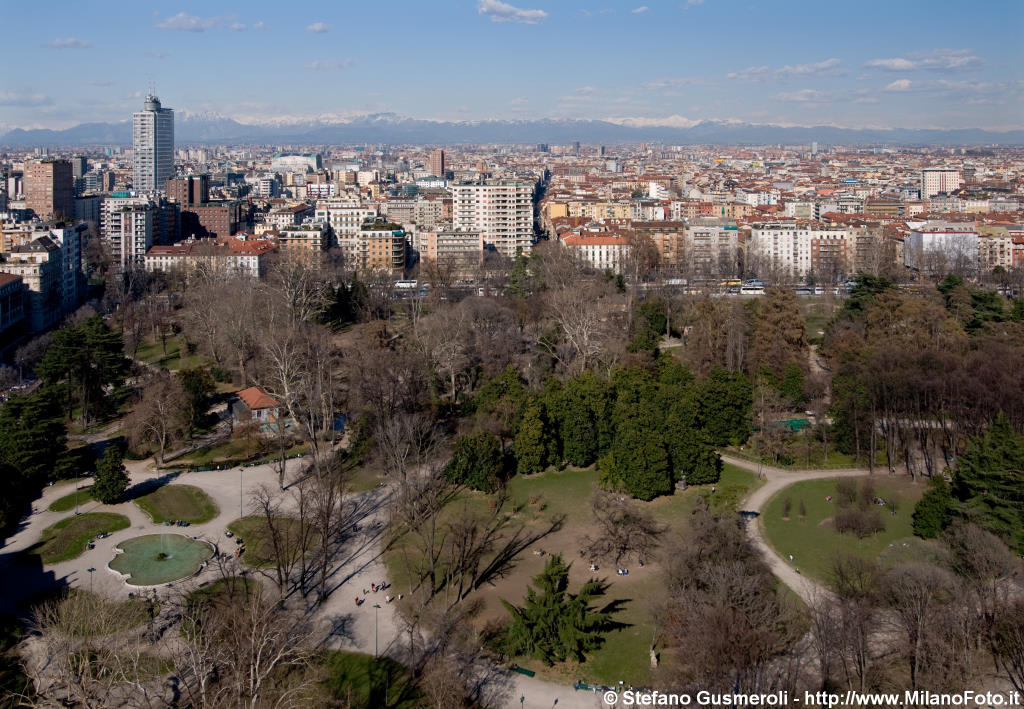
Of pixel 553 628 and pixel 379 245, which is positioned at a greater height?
pixel 379 245

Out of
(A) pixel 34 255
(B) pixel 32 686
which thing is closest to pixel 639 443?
(B) pixel 32 686

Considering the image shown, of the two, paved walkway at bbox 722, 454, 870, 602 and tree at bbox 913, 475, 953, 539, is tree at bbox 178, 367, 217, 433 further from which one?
tree at bbox 913, 475, 953, 539

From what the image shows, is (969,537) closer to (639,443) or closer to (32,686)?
(639,443)

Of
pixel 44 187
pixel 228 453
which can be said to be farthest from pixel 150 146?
pixel 228 453

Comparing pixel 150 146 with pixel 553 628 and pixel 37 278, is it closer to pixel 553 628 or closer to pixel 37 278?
pixel 37 278

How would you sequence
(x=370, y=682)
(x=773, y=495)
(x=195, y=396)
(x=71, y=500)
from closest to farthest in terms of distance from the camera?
1. (x=370, y=682)
2. (x=71, y=500)
3. (x=773, y=495)
4. (x=195, y=396)

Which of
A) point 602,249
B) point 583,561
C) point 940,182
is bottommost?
point 583,561

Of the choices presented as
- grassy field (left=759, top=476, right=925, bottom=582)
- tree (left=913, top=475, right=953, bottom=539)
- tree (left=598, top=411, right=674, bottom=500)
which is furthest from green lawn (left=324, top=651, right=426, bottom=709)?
tree (left=913, top=475, right=953, bottom=539)
